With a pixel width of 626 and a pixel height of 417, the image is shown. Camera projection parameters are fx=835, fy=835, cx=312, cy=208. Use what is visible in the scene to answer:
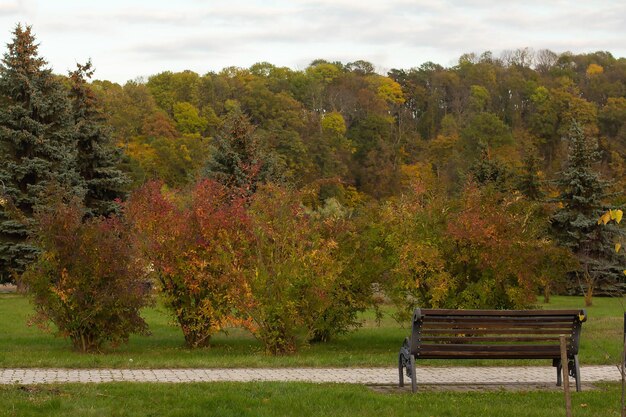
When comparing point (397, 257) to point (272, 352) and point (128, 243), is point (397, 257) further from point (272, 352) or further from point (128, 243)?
point (128, 243)

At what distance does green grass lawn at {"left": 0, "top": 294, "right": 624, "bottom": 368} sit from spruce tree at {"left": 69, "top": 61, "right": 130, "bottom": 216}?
48.8ft

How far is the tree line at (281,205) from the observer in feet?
46.3

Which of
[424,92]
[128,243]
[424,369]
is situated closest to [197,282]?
[128,243]

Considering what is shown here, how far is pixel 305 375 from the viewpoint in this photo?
10930 millimetres

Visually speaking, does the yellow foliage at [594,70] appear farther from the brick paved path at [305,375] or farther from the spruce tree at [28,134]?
the brick paved path at [305,375]

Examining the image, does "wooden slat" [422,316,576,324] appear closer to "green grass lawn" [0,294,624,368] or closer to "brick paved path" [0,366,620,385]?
"brick paved path" [0,366,620,385]

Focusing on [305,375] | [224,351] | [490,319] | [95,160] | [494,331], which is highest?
[95,160]

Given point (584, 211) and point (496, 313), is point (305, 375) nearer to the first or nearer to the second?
point (496, 313)

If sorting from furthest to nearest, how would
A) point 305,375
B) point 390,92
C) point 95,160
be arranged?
point 390,92 < point 95,160 < point 305,375

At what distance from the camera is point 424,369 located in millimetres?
11773

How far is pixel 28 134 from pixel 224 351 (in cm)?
2345

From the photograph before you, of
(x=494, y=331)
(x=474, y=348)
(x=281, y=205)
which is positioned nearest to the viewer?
(x=474, y=348)

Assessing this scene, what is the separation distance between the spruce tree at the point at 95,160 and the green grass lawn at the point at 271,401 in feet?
97.1

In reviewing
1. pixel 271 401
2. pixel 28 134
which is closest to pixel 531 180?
pixel 28 134
